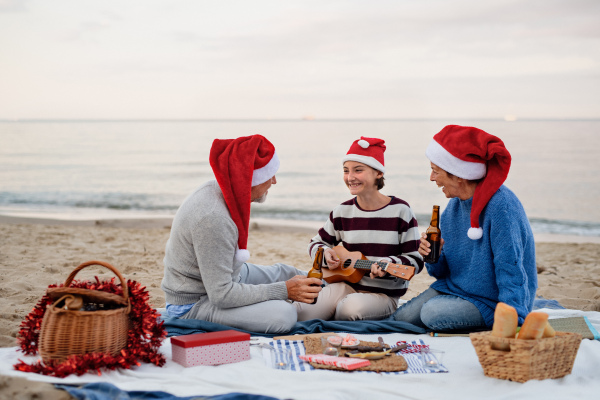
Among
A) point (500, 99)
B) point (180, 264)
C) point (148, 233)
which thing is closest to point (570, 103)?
point (500, 99)

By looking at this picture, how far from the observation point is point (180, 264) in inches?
155

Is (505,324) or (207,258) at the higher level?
(207,258)

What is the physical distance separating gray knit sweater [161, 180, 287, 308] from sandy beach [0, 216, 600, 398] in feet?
3.99

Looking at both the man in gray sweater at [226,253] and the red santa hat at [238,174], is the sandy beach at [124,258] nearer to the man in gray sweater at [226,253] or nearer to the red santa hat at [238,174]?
the man in gray sweater at [226,253]

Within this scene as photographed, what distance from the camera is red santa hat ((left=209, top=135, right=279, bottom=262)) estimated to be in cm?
385

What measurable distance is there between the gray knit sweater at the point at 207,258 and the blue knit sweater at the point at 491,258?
142cm

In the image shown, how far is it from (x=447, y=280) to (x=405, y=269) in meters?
0.48

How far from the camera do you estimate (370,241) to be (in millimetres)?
4727

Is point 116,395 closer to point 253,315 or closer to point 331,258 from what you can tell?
point 253,315

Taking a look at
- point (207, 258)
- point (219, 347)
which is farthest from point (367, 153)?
point (219, 347)

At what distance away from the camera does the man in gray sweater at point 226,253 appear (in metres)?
3.74

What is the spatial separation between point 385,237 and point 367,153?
0.75 meters

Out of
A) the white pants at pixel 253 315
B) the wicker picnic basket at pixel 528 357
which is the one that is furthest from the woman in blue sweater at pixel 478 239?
the white pants at pixel 253 315

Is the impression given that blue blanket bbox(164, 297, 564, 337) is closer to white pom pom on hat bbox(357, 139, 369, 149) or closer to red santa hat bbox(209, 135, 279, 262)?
red santa hat bbox(209, 135, 279, 262)
